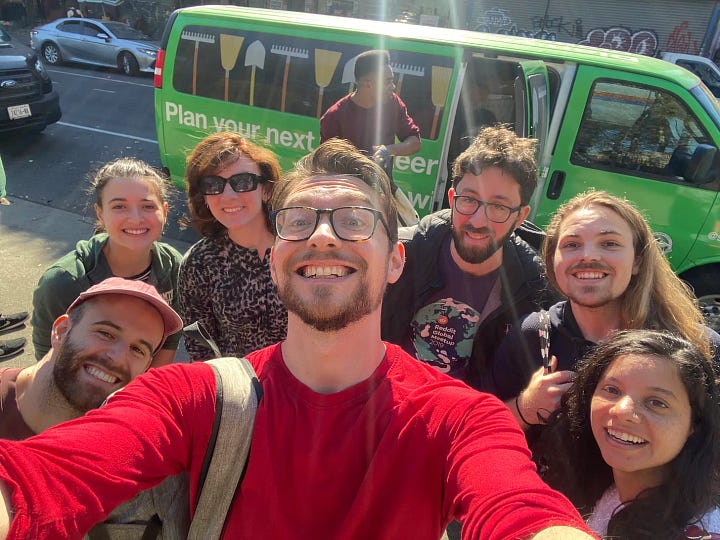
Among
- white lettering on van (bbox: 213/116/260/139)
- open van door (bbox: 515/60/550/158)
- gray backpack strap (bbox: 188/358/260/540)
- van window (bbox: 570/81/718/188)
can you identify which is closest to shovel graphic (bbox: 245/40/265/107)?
white lettering on van (bbox: 213/116/260/139)

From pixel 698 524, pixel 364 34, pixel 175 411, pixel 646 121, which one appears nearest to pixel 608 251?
pixel 698 524

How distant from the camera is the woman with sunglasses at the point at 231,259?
2.13m

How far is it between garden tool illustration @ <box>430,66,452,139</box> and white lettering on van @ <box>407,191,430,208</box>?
0.51m

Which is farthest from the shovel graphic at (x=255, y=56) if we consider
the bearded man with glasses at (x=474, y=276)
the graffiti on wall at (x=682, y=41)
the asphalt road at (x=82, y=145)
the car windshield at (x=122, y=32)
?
the graffiti on wall at (x=682, y=41)

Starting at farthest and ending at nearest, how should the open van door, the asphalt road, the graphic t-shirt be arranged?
the asphalt road < the open van door < the graphic t-shirt

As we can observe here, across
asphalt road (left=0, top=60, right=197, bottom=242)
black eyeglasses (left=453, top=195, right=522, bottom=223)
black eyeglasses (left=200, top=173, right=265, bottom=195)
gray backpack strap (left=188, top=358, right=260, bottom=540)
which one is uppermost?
black eyeglasses (left=453, top=195, right=522, bottom=223)

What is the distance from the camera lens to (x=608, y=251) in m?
1.75

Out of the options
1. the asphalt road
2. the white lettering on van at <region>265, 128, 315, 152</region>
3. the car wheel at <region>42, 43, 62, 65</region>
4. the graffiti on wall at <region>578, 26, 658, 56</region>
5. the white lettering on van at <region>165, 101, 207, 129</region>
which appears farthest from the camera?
the graffiti on wall at <region>578, 26, 658, 56</region>

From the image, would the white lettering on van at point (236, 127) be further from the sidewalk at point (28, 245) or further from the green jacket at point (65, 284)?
the green jacket at point (65, 284)

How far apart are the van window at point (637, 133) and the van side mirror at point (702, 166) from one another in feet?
0.24

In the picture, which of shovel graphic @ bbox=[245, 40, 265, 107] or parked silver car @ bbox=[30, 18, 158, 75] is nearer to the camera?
shovel graphic @ bbox=[245, 40, 265, 107]

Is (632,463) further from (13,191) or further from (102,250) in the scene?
(13,191)

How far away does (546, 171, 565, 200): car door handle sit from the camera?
4.05 metres

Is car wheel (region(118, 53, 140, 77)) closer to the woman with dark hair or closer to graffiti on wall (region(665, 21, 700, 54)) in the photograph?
the woman with dark hair
